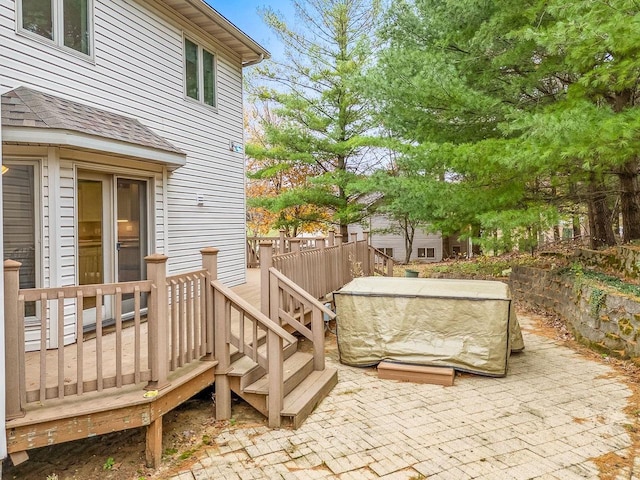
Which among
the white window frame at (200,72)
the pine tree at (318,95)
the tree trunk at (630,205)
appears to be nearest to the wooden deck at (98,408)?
the white window frame at (200,72)

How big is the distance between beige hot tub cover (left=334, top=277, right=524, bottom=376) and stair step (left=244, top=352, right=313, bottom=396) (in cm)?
91

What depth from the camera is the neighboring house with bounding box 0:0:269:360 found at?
4.43 meters

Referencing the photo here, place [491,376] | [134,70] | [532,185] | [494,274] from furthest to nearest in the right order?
[494,274] → [532,185] → [134,70] → [491,376]

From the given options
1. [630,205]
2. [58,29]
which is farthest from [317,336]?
[630,205]

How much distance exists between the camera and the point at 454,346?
5.25 metres

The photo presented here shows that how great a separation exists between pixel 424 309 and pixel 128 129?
14.5ft

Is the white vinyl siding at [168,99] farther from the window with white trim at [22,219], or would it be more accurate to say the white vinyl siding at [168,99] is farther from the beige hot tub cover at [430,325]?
the beige hot tub cover at [430,325]

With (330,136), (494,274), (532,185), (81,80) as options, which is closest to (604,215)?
(532,185)

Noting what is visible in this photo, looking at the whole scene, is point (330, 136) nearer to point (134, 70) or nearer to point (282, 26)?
point (282, 26)

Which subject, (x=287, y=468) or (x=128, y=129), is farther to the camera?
(x=128, y=129)

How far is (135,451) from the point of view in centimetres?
362

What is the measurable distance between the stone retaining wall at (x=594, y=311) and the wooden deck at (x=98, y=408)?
17.0 feet

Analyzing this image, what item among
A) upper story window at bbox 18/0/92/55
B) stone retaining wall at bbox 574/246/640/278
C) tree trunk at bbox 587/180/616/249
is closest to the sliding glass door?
upper story window at bbox 18/0/92/55

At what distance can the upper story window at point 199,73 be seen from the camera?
7312 mm
